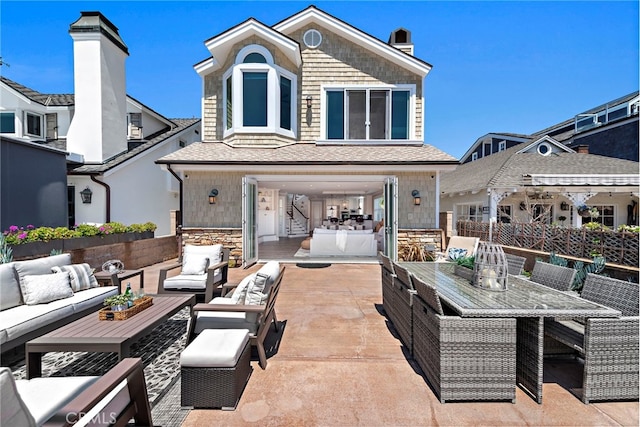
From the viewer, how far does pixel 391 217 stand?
8609 mm

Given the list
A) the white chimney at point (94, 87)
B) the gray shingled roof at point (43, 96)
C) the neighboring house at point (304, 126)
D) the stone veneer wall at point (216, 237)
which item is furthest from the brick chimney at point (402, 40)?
the gray shingled roof at point (43, 96)

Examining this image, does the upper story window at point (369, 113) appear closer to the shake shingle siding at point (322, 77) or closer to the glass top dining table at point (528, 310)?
the shake shingle siding at point (322, 77)

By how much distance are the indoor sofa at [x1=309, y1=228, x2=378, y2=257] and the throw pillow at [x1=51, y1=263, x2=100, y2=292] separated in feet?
21.2

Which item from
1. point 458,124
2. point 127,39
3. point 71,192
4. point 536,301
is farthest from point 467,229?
point 127,39

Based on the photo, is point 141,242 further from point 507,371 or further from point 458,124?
point 458,124

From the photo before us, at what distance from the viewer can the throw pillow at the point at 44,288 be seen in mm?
3648

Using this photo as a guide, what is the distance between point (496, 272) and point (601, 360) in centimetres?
110

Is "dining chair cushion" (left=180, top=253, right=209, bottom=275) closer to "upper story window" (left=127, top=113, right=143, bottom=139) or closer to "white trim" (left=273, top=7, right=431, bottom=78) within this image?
"white trim" (left=273, top=7, right=431, bottom=78)

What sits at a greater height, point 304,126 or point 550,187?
point 304,126

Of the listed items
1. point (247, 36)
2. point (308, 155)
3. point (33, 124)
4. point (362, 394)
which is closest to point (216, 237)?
point (308, 155)

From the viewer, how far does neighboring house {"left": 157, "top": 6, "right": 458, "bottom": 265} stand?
8.59 m

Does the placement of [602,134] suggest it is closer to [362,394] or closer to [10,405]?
[362,394]

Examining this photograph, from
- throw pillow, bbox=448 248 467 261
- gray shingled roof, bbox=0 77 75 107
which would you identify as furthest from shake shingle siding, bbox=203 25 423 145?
gray shingled roof, bbox=0 77 75 107

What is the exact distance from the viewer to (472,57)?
32.1 feet
